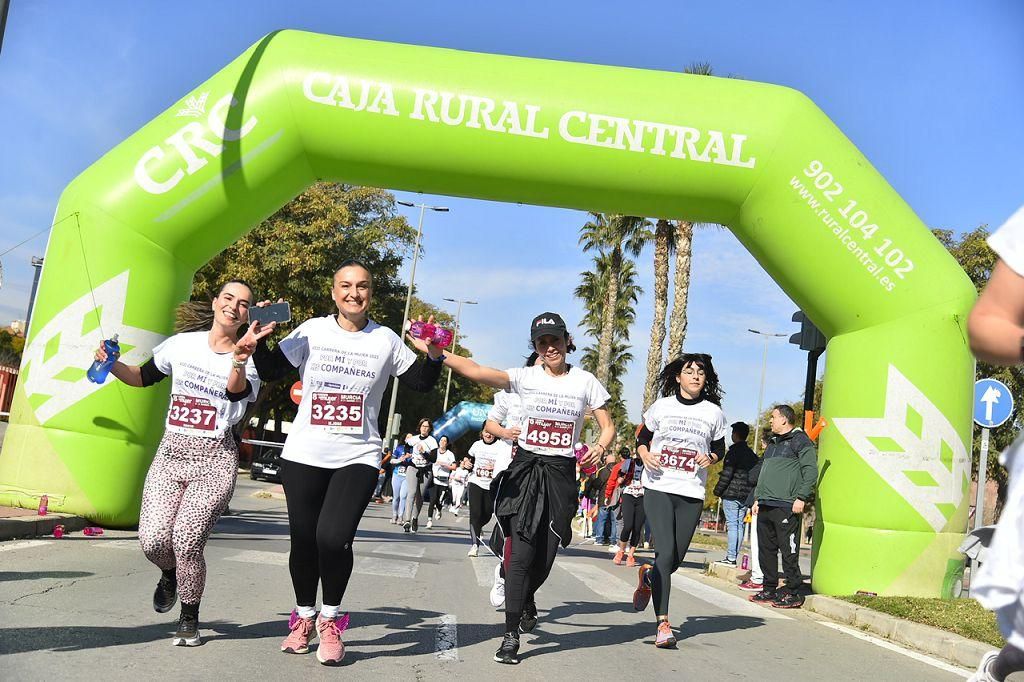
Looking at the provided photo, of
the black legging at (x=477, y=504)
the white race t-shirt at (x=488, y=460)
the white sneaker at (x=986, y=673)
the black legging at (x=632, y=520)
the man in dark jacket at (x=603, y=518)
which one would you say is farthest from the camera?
the man in dark jacket at (x=603, y=518)

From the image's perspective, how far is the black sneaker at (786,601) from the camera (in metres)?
10.5

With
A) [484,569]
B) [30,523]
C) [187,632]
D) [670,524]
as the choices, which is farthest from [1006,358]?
[484,569]

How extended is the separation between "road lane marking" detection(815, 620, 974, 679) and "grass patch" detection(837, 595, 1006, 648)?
0.39 metres

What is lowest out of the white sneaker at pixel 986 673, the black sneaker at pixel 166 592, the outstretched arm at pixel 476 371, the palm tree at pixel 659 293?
the black sneaker at pixel 166 592

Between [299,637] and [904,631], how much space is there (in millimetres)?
5276

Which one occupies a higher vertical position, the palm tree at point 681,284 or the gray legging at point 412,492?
the palm tree at point 681,284

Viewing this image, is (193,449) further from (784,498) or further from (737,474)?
(737,474)

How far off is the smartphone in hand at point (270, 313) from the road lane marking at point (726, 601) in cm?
595

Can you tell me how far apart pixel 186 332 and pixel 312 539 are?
142cm

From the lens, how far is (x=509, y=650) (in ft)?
18.7

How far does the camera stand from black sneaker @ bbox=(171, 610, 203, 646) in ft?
16.9

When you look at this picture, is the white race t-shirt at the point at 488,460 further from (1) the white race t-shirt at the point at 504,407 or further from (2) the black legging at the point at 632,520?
(1) the white race t-shirt at the point at 504,407

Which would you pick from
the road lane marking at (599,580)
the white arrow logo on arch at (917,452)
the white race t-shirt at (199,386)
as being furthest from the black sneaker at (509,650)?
the white arrow logo on arch at (917,452)

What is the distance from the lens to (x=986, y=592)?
2152 millimetres
